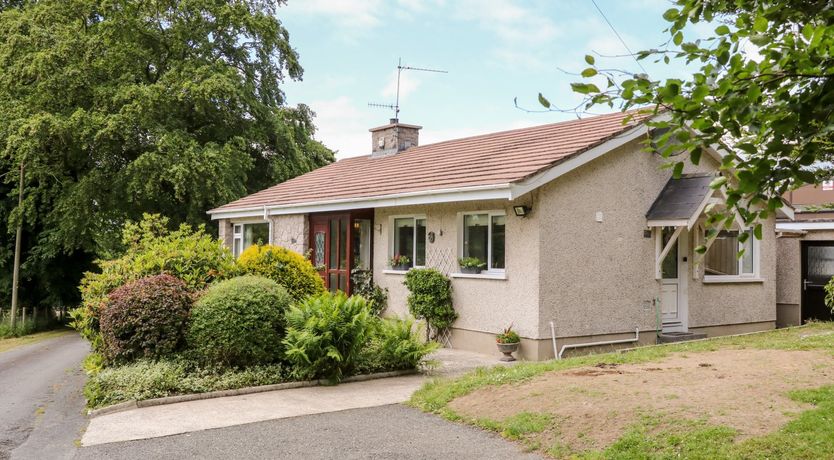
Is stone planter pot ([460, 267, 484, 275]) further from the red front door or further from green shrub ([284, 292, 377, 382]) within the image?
the red front door

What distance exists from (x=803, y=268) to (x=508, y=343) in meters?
10.0

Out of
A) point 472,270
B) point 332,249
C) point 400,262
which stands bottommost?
point 472,270

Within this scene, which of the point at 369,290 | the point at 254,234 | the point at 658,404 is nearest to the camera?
the point at 658,404

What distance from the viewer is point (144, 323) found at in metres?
9.93

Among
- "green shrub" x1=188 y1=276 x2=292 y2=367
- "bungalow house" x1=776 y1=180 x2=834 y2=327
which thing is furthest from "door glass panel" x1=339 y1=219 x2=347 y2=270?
"bungalow house" x1=776 y1=180 x2=834 y2=327

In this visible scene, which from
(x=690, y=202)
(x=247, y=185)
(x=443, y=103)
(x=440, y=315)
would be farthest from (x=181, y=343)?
(x=247, y=185)

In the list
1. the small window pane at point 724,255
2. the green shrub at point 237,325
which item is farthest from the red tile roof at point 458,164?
the green shrub at point 237,325

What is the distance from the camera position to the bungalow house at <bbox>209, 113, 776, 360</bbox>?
1237 cm

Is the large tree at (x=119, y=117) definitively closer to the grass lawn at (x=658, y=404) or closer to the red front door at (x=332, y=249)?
the red front door at (x=332, y=249)

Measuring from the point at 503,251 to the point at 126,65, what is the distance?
18.9m

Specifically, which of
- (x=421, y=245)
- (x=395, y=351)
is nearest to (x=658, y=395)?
(x=395, y=351)

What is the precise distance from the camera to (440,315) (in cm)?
1370

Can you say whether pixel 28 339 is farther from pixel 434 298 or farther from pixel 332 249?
pixel 434 298

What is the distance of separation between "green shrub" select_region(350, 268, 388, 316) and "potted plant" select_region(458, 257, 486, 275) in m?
2.78
